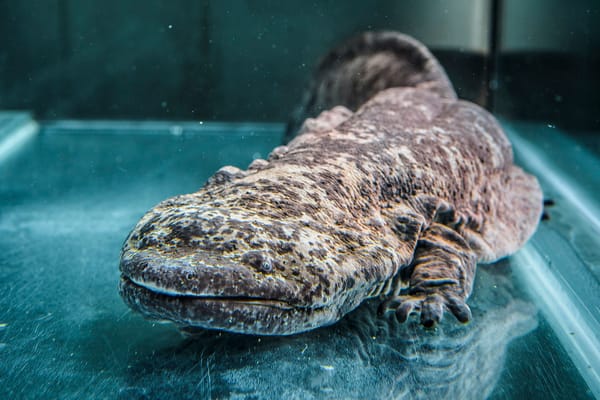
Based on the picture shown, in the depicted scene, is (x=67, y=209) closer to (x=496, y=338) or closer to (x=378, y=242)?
(x=378, y=242)

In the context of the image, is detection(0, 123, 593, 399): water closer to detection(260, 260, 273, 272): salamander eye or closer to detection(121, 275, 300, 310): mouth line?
detection(121, 275, 300, 310): mouth line

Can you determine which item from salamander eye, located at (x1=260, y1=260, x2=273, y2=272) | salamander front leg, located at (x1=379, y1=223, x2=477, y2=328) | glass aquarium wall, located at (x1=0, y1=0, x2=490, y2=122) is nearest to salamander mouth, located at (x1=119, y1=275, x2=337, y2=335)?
salamander eye, located at (x1=260, y1=260, x2=273, y2=272)

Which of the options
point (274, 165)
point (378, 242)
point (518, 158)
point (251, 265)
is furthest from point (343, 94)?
point (251, 265)

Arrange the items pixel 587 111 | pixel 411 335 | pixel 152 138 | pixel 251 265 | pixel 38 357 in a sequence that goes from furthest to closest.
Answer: pixel 152 138 → pixel 587 111 → pixel 411 335 → pixel 38 357 → pixel 251 265

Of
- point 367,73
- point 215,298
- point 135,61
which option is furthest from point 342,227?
point 135,61

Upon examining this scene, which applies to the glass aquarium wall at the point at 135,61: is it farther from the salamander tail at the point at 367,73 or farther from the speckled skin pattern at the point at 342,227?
the speckled skin pattern at the point at 342,227

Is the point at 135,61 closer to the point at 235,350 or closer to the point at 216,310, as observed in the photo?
the point at 235,350

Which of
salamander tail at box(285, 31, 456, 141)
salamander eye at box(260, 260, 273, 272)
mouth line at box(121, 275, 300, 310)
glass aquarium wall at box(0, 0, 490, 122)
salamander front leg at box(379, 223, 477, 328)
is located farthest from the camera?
glass aquarium wall at box(0, 0, 490, 122)

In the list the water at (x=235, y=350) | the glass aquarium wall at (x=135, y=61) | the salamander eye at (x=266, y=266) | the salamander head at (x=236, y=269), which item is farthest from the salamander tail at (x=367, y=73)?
the salamander eye at (x=266, y=266)
